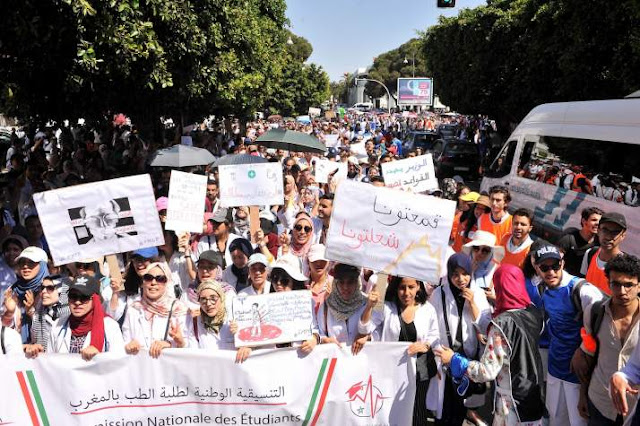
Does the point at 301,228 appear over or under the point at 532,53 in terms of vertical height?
under

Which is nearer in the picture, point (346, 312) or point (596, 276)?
point (346, 312)

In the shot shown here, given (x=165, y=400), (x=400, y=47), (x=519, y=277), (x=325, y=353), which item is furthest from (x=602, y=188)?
(x=400, y=47)

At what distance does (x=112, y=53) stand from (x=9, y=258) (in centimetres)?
337

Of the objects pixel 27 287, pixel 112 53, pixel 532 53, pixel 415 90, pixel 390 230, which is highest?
pixel 532 53

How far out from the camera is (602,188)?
7.85 m

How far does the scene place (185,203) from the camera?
18.4 ft

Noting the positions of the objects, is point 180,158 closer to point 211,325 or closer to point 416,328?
point 211,325

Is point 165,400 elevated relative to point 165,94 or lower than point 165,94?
lower

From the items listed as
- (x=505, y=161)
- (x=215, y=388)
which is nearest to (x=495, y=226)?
(x=215, y=388)

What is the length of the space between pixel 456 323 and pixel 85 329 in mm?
2632

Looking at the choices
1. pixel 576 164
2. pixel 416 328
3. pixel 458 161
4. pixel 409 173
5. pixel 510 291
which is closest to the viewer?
pixel 510 291

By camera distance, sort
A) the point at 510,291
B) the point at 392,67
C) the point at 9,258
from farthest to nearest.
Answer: the point at 392,67 → the point at 9,258 → the point at 510,291

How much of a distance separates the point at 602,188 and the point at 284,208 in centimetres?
443

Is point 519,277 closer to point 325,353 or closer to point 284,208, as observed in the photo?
point 325,353
